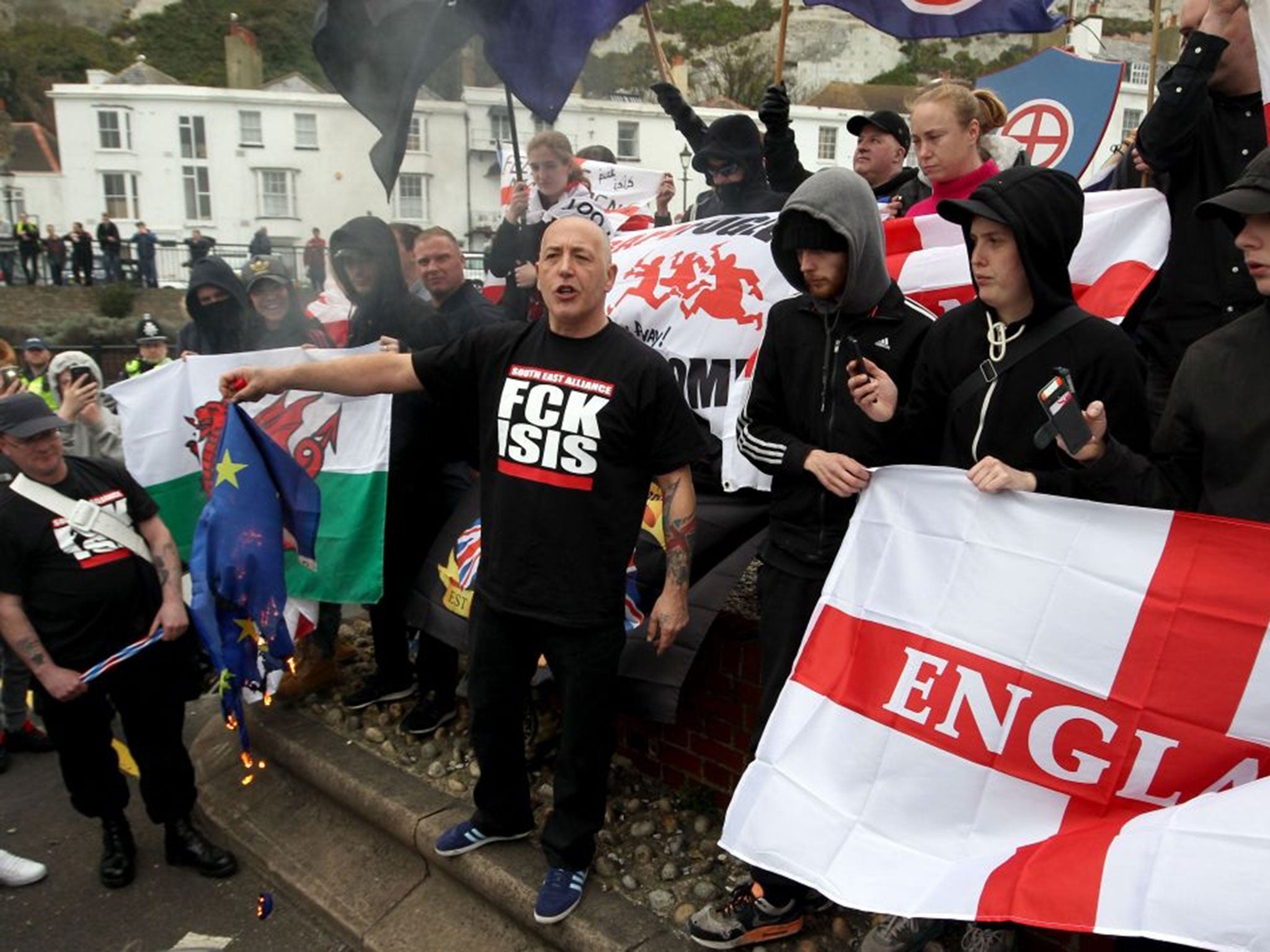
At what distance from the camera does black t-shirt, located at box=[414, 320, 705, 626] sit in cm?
319

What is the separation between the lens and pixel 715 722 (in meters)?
3.78

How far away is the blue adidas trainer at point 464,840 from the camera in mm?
3717

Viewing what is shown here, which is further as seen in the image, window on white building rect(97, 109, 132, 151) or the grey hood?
window on white building rect(97, 109, 132, 151)

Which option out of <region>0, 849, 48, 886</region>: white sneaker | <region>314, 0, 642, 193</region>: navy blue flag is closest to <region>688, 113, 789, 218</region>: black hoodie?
<region>314, 0, 642, 193</region>: navy blue flag

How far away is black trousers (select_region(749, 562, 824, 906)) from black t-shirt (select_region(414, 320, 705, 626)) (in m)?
0.50

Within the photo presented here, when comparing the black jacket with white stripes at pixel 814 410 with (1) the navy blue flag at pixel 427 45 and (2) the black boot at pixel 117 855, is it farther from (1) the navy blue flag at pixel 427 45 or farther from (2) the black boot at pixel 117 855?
(2) the black boot at pixel 117 855

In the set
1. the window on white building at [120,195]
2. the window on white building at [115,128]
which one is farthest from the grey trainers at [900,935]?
the window on white building at [115,128]

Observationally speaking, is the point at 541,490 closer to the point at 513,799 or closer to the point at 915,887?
the point at 513,799

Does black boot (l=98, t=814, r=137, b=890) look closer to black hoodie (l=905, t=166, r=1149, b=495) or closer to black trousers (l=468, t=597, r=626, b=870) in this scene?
black trousers (l=468, t=597, r=626, b=870)

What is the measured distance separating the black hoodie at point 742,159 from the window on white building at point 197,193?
49.8m

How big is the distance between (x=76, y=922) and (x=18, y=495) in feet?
5.78

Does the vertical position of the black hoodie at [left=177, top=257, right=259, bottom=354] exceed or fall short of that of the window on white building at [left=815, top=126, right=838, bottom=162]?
it falls short

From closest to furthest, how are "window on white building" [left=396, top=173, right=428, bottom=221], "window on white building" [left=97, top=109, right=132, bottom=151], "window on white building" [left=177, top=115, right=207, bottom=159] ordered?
"window on white building" [left=396, top=173, right=428, bottom=221]
"window on white building" [left=97, top=109, right=132, bottom=151]
"window on white building" [left=177, top=115, right=207, bottom=159]

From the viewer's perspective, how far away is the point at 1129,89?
5166 cm
